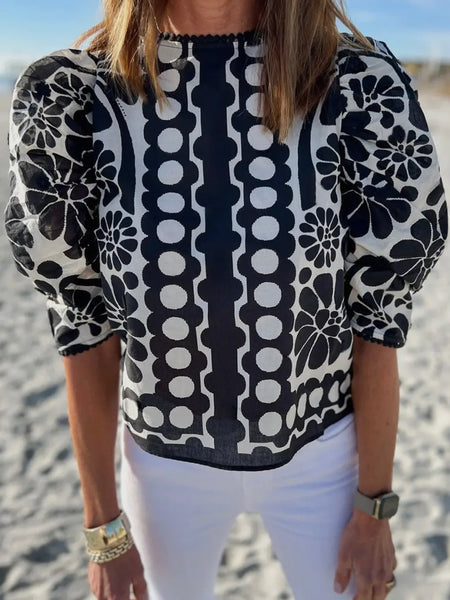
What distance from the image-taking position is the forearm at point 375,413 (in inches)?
51.8

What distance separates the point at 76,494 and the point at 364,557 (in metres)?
1.88

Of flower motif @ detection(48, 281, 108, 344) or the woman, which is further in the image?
flower motif @ detection(48, 281, 108, 344)

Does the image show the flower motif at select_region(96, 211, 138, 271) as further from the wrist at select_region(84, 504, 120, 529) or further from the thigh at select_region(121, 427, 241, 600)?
the wrist at select_region(84, 504, 120, 529)

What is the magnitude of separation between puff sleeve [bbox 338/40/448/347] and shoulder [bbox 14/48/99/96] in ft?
1.59

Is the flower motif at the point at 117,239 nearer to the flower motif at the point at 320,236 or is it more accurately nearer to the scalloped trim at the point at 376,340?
the flower motif at the point at 320,236

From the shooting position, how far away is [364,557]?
1333 mm

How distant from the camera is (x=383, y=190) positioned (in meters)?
1.18

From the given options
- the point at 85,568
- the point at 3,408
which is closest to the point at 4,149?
the point at 3,408

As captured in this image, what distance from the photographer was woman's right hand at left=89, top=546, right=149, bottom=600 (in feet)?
4.59

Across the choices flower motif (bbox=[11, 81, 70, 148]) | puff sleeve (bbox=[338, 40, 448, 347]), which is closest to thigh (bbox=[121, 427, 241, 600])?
puff sleeve (bbox=[338, 40, 448, 347])

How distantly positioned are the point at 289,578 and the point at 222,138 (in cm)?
95

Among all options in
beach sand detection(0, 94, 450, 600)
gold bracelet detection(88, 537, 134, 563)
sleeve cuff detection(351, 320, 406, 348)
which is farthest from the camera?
beach sand detection(0, 94, 450, 600)

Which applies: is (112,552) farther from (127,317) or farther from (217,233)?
(217,233)

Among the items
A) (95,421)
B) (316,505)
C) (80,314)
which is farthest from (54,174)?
(316,505)
